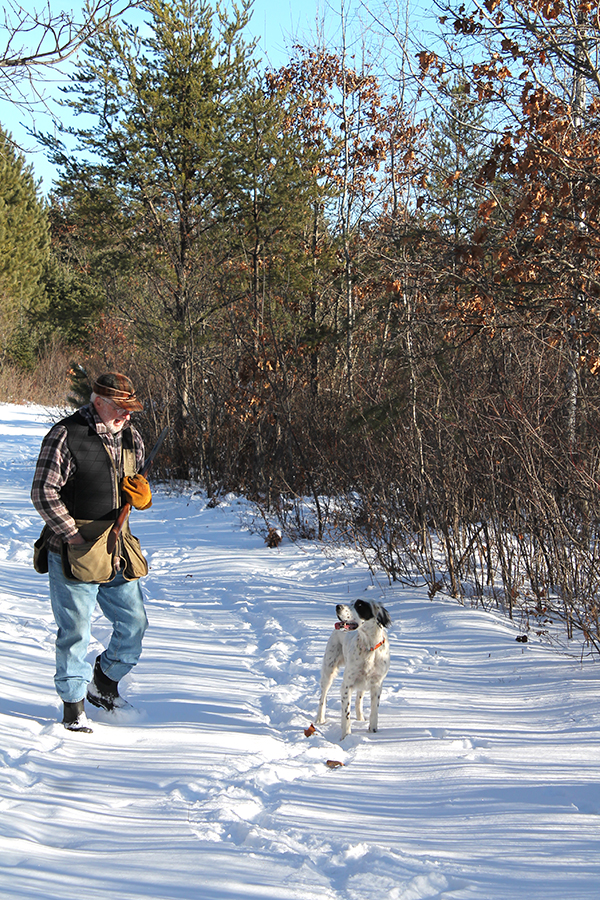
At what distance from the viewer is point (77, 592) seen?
4.05 m

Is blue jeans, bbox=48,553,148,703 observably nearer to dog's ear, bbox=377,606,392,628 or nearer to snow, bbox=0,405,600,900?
snow, bbox=0,405,600,900

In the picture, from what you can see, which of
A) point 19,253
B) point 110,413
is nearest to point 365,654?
point 110,413

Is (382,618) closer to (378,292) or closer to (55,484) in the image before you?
(55,484)

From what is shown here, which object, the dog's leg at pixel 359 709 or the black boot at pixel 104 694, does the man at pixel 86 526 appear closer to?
the black boot at pixel 104 694

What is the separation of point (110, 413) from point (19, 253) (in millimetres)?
35691

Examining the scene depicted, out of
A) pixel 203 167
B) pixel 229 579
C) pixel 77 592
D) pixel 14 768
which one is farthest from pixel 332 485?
pixel 203 167

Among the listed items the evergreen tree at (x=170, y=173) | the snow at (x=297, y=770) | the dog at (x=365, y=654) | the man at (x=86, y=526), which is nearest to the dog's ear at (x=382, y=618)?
the dog at (x=365, y=654)

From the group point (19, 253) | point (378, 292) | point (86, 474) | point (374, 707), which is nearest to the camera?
point (86, 474)

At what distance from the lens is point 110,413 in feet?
13.6

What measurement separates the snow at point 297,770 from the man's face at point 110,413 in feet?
5.57

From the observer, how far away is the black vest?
4.09m

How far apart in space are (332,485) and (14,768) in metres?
6.05

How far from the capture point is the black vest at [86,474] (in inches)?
161

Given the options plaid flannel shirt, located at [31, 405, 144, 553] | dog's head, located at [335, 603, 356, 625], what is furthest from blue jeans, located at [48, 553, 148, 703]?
dog's head, located at [335, 603, 356, 625]
